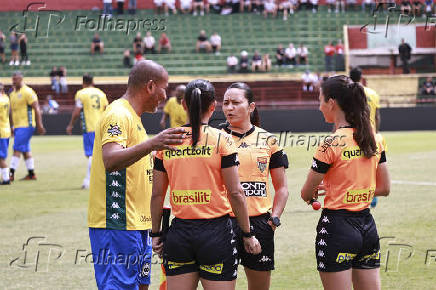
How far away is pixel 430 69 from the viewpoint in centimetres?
4534

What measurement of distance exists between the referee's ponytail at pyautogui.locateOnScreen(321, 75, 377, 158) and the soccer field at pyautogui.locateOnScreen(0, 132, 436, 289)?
2.85 m

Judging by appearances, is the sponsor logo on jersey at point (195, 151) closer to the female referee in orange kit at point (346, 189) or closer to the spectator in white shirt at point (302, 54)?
the female referee in orange kit at point (346, 189)

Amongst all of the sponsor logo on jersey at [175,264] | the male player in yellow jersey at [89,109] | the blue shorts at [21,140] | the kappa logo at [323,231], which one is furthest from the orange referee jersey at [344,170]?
the blue shorts at [21,140]

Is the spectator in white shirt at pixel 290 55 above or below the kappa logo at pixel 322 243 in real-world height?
above

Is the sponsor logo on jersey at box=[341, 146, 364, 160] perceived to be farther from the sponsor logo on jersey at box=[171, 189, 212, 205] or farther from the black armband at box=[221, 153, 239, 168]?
the sponsor logo on jersey at box=[171, 189, 212, 205]

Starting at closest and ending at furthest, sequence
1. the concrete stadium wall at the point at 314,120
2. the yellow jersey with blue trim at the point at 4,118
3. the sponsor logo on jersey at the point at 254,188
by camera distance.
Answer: the sponsor logo on jersey at the point at 254,188 → the yellow jersey with blue trim at the point at 4,118 → the concrete stadium wall at the point at 314,120

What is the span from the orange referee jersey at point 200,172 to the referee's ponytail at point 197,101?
0.05 metres

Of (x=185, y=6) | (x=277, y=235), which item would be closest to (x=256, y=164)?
(x=277, y=235)

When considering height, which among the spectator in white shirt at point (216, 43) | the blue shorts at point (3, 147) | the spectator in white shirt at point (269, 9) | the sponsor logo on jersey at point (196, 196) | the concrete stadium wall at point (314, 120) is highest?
the spectator in white shirt at point (269, 9)

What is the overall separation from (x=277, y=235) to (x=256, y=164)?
4.77 metres

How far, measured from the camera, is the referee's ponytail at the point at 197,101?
5.14m

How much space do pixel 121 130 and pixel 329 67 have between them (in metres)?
38.2

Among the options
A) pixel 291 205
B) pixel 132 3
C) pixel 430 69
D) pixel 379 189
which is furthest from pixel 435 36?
pixel 379 189

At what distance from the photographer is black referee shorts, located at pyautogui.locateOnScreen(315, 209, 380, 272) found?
5.43 m
